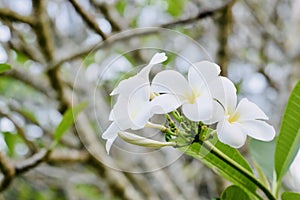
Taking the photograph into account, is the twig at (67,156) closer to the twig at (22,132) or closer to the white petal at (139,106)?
the twig at (22,132)

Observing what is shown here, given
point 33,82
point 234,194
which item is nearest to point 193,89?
point 234,194

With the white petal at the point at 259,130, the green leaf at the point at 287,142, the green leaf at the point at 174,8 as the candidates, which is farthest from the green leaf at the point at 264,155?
the green leaf at the point at 174,8

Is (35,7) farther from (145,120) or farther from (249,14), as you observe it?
(249,14)

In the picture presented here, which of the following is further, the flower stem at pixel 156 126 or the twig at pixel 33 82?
the twig at pixel 33 82

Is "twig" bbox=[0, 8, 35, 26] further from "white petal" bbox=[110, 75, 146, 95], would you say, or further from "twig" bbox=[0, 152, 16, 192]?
"white petal" bbox=[110, 75, 146, 95]

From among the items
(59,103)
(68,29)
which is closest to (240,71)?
(68,29)

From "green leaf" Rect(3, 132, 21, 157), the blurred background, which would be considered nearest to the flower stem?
the blurred background
